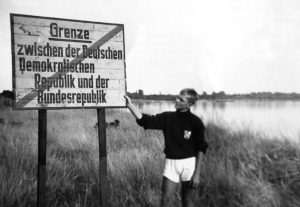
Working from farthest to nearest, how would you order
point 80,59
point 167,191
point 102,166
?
point 102,166
point 80,59
point 167,191

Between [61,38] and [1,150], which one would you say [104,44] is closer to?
[61,38]

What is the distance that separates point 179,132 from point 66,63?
A: 5.20ft

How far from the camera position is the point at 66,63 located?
12.6 feet

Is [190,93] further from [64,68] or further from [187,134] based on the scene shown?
[64,68]

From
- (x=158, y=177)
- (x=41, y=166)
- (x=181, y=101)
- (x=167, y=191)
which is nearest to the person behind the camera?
(x=167, y=191)

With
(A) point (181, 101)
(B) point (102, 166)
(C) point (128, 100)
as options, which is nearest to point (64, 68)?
(C) point (128, 100)

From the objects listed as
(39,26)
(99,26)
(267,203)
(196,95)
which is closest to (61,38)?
(39,26)

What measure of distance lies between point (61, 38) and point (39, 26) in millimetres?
275

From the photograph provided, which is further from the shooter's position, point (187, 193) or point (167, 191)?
point (187, 193)

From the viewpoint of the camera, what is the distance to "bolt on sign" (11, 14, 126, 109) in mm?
3621

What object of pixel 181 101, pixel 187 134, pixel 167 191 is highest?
pixel 181 101

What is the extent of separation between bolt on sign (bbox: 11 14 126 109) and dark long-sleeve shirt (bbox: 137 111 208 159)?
83cm

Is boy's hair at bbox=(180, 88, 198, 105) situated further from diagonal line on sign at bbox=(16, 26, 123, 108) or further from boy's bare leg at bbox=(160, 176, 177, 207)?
diagonal line on sign at bbox=(16, 26, 123, 108)

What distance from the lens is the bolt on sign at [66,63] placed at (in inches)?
143
